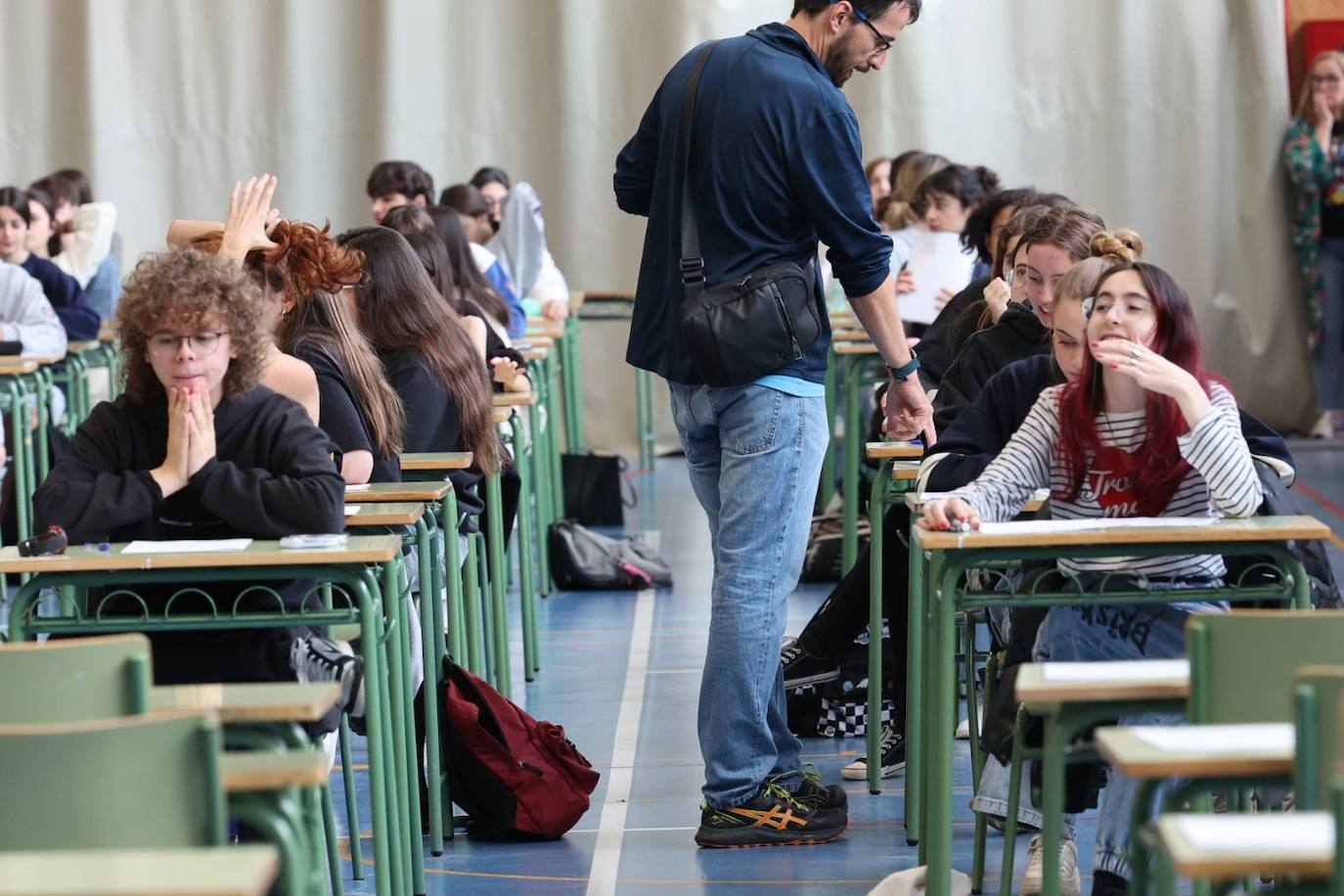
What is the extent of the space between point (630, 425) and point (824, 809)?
6.61 metres

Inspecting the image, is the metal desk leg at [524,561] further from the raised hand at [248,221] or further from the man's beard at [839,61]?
the man's beard at [839,61]

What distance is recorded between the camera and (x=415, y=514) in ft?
10.6

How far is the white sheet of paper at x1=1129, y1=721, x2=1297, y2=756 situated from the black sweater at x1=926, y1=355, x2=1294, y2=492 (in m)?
1.35

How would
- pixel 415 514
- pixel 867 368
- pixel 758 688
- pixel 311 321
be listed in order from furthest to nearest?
pixel 867 368 → pixel 311 321 → pixel 758 688 → pixel 415 514

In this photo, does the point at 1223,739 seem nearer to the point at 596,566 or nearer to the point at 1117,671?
the point at 1117,671

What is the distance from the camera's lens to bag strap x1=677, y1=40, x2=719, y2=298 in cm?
336

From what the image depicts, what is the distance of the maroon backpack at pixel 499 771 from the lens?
367 cm

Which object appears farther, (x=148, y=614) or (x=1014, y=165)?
(x=1014, y=165)

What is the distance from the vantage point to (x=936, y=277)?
6.36 metres

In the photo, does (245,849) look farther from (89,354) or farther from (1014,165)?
(1014,165)

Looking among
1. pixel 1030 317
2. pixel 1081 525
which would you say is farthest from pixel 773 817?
pixel 1030 317

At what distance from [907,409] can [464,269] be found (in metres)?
2.94

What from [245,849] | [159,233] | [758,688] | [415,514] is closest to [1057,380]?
[758,688]

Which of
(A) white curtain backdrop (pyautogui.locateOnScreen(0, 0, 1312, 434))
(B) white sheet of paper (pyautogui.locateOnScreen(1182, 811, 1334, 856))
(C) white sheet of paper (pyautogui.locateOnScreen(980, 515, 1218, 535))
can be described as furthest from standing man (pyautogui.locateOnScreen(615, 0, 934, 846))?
(A) white curtain backdrop (pyautogui.locateOnScreen(0, 0, 1312, 434))
